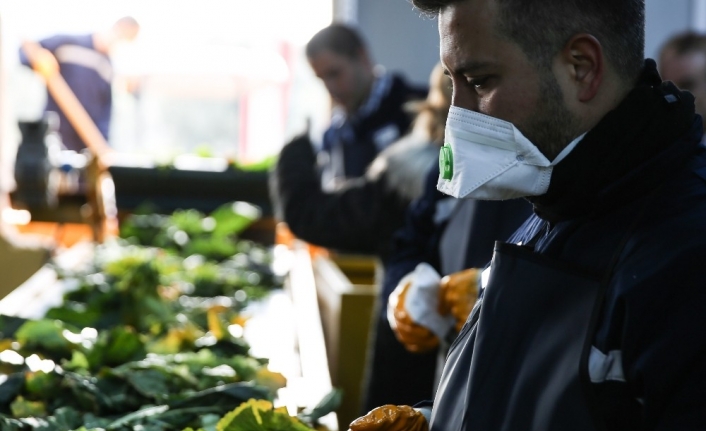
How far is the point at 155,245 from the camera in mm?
3871

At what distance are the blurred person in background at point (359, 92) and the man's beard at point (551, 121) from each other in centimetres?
316

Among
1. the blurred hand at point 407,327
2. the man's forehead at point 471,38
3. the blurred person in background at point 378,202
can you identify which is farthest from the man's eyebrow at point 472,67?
the blurred person in background at point 378,202

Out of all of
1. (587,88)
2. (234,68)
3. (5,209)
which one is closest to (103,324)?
(587,88)

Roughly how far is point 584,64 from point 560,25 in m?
0.05

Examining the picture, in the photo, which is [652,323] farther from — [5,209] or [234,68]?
[234,68]

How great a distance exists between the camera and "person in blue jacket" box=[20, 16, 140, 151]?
7504 millimetres

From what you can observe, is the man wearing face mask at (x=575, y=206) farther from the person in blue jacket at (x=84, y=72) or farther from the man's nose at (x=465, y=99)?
the person in blue jacket at (x=84, y=72)

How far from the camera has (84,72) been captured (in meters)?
7.72

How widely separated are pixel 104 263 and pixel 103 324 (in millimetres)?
892

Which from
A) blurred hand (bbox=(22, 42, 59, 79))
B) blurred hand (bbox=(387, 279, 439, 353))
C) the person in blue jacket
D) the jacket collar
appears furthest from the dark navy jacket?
the person in blue jacket

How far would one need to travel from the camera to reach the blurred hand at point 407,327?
1.83 meters

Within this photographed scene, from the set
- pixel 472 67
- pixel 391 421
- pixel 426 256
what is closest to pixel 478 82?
pixel 472 67

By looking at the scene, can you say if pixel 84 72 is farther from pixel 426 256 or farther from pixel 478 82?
pixel 478 82

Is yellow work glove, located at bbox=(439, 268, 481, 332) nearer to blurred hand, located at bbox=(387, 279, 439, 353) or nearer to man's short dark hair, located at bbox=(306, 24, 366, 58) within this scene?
blurred hand, located at bbox=(387, 279, 439, 353)
